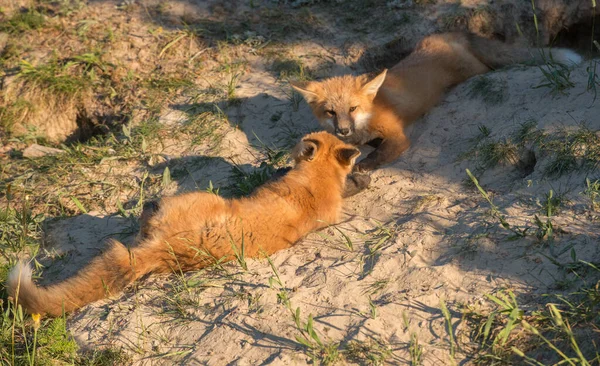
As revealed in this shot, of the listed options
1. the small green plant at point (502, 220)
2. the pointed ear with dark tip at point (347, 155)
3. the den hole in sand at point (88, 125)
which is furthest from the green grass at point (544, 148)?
the den hole in sand at point (88, 125)

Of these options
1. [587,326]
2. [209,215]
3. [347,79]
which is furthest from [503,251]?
[347,79]

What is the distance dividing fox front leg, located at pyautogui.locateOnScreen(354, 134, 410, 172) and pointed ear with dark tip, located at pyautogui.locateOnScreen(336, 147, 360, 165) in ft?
2.11

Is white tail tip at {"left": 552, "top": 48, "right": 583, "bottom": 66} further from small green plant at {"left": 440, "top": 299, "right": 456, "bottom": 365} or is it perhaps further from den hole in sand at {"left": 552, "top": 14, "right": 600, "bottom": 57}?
small green plant at {"left": 440, "top": 299, "right": 456, "bottom": 365}

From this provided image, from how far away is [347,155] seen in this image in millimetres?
5324

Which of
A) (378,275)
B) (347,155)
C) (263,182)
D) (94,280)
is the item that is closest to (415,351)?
(378,275)

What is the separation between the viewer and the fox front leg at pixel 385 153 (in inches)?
241

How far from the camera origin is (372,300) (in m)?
4.09

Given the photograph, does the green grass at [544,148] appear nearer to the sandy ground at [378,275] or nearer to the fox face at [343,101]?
the sandy ground at [378,275]

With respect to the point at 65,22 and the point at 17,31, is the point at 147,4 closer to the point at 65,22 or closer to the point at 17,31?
the point at 65,22

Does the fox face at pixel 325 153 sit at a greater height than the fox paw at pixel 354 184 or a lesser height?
greater

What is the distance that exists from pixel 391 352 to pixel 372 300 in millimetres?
510

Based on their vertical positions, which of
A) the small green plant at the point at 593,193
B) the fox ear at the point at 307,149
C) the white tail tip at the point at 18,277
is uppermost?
the fox ear at the point at 307,149

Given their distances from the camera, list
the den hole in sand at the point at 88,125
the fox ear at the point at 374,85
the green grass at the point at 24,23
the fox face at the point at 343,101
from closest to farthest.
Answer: the fox ear at the point at 374,85 < the fox face at the point at 343,101 < the den hole in sand at the point at 88,125 < the green grass at the point at 24,23

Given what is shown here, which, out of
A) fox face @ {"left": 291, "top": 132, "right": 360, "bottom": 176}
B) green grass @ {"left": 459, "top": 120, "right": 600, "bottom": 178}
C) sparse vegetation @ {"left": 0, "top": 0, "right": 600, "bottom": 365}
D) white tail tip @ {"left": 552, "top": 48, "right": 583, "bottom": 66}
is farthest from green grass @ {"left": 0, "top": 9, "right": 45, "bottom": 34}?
white tail tip @ {"left": 552, "top": 48, "right": 583, "bottom": 66}
